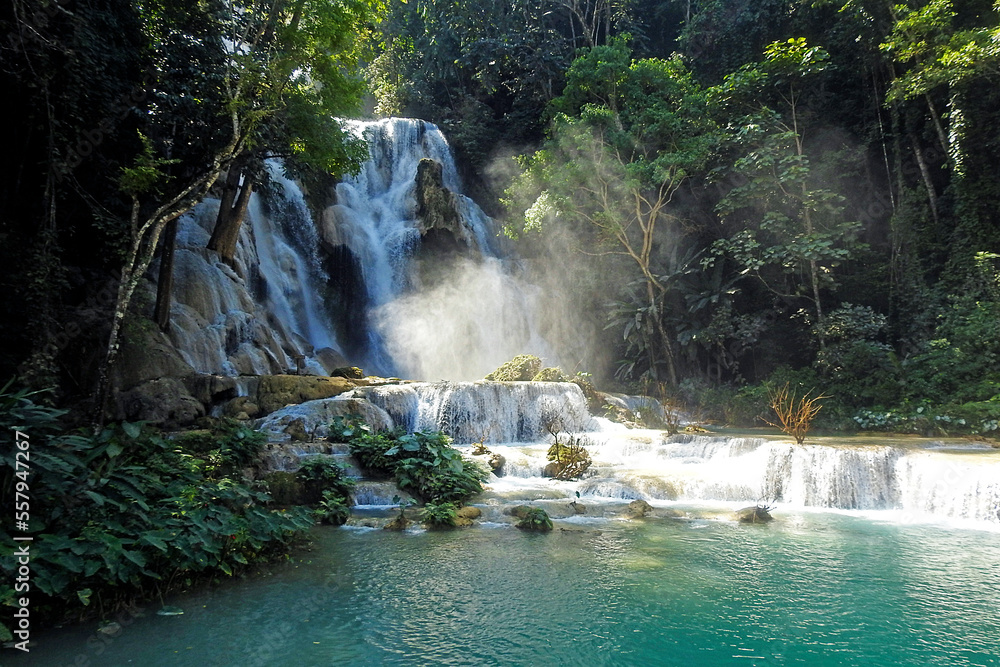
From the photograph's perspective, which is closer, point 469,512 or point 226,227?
point 469,512

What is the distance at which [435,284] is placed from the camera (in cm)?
2139

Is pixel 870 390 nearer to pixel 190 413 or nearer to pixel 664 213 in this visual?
pixel 664 213

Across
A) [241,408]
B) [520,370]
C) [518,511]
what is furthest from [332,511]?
[520,370]

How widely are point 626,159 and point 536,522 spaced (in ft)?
47.4

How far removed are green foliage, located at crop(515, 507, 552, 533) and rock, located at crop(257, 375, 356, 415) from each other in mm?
6560

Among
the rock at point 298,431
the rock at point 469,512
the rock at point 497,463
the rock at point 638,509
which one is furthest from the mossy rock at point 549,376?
the rock at point 469,512

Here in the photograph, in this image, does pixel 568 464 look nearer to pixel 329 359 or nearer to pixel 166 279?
pixel 166 279

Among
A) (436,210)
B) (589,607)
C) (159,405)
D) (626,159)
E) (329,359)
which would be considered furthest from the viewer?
(436,210)

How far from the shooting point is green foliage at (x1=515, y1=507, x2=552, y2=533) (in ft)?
23.2

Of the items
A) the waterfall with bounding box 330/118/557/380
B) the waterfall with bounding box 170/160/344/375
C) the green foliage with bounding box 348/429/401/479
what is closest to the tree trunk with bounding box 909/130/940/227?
the waterfall with bounding box 330/118/557/380

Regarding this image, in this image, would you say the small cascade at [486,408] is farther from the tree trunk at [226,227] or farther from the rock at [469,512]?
the tree trunk at [226,227]

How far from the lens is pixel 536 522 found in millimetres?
7113

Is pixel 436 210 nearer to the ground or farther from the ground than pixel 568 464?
farther from the ground

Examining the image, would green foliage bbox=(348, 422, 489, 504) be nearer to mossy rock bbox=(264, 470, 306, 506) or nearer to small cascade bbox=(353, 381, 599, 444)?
mossy rock bbox=(264, 470, 306, 506)
